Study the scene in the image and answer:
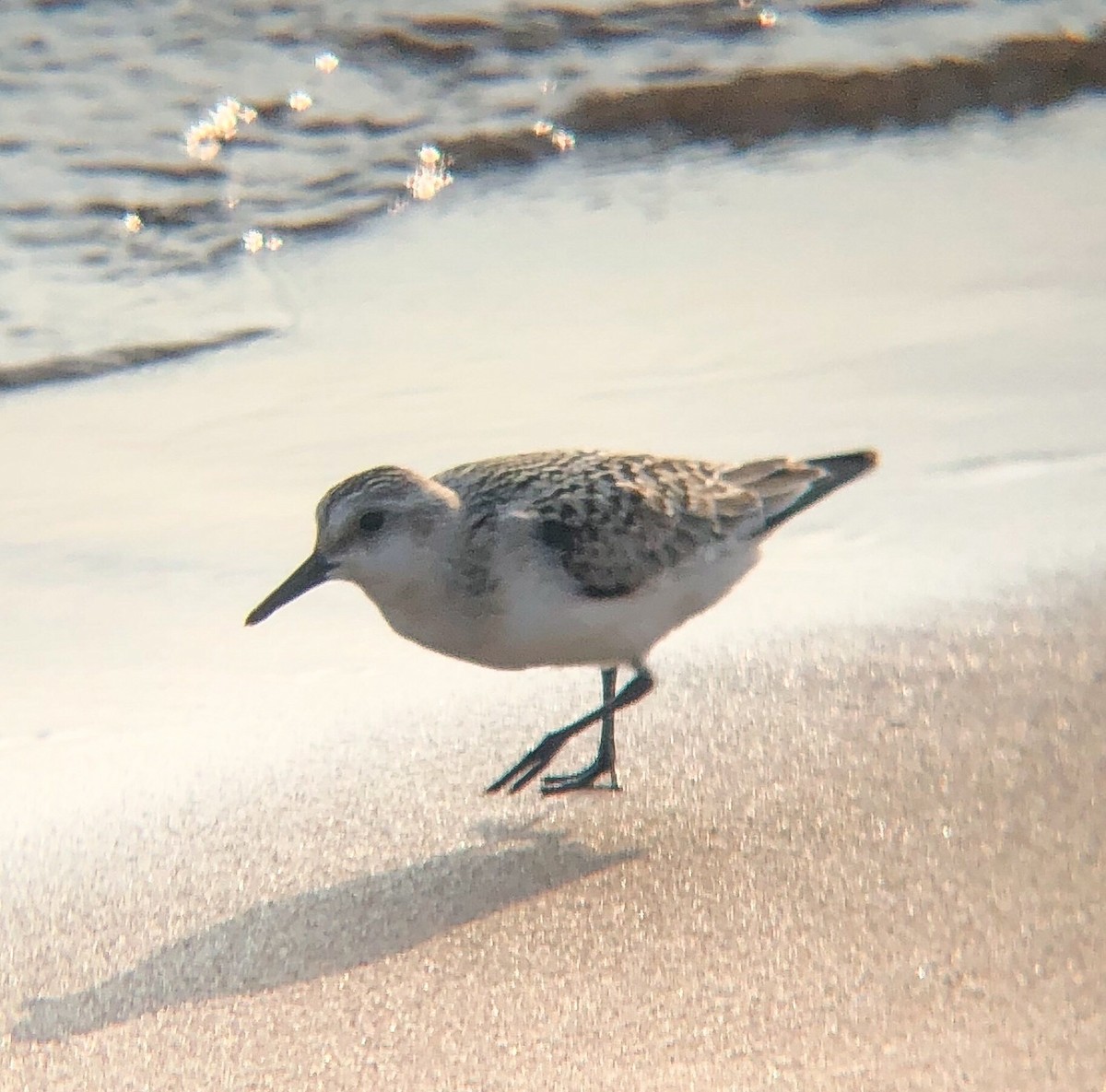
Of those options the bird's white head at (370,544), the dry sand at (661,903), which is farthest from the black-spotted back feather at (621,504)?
the dry sand at (661,903)

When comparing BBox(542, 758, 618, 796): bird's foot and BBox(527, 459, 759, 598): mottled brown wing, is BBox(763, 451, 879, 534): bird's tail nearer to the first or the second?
BBox(527, 459, 759, 598): mottled brown wing

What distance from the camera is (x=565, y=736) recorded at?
11.5 feet

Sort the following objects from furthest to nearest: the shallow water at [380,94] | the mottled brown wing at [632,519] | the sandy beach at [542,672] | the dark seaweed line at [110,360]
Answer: the shallow water at [380,94], the dark seaweed line at [110,360], the mottled brown wing at [632,519], the sandy beach at [542,672]

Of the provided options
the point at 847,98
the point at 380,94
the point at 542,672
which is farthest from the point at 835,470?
the point at 380,94

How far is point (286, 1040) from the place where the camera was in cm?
266

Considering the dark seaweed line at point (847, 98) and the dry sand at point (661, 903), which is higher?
the dark seaweed line at point (847, 98)

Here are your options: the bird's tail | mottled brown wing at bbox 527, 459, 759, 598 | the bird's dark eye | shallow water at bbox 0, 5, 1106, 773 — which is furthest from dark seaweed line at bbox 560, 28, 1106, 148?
the bird's dark eye

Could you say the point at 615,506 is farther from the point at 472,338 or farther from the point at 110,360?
the point at 110,360

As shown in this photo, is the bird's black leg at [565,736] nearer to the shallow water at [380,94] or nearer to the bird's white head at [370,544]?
the bird's white head at [370,544]

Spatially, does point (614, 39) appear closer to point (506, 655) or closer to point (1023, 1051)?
point (506, 655)

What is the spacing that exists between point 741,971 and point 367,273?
4702mm

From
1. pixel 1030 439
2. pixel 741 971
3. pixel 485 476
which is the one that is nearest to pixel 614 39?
pixel 1030 439

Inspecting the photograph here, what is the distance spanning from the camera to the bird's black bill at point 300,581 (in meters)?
3.39

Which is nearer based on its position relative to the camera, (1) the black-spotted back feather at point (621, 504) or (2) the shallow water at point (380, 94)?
(1) the black-spotted back feather at point (621, 504)
